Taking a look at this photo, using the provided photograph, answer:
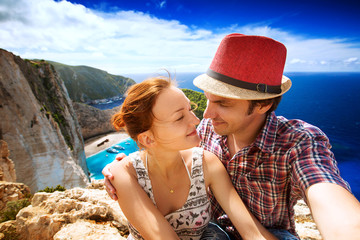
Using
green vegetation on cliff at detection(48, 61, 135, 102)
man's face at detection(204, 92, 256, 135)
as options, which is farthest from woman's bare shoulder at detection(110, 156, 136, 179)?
green vegetation on cliff at detection(48, 61, 135, 102)

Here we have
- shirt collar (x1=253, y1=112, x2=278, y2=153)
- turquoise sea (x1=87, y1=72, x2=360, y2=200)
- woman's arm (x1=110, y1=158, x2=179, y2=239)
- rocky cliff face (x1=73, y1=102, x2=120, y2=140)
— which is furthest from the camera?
rocky cliff face (x1=73, y1=102, x2=120, y2=140)

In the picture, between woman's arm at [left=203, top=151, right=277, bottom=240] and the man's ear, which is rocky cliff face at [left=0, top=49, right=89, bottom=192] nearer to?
the man's ear

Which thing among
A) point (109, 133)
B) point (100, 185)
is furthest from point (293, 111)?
point (100, 185)

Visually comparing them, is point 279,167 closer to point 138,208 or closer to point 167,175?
point 167,175

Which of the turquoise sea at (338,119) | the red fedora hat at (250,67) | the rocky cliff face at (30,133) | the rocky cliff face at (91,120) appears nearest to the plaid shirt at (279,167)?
the red fedora hat at (250,67)

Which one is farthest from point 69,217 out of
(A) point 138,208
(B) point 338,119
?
(B) point 338,119

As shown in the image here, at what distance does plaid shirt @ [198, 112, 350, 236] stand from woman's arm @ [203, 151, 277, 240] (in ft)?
0.83

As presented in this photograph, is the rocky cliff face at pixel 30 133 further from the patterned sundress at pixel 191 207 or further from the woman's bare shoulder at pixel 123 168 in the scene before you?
the patterned sundress at pixel 191 207

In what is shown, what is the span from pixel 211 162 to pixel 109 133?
61.6 m

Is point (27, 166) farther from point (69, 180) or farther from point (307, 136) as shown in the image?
point (307, 136)

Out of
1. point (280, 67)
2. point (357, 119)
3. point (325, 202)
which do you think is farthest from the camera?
point (357, 119)

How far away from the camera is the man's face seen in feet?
9.18

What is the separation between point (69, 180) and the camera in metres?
24.7

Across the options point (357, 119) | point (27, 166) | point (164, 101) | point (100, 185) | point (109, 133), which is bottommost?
point (357, 119)
